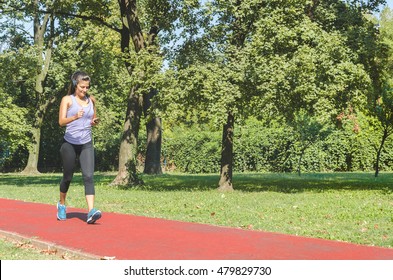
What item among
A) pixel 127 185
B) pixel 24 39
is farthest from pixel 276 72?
pixel 24 39

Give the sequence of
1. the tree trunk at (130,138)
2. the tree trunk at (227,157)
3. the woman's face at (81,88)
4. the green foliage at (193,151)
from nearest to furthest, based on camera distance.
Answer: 1. the woman's face at (81,88)
2. the tree trunk at (227,157)
3. the tree trunk at (130,138)
4. the green foliage at (193,151)

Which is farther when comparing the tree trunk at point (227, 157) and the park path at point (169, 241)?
the tree trunk at point (227, 157)

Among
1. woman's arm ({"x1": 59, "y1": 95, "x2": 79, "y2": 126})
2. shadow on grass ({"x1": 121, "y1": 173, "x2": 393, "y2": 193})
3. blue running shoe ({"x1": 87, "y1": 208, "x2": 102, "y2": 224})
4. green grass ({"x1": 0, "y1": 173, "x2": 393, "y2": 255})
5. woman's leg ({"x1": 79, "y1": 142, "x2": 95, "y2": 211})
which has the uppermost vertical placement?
woman's arm ({"x1": 59, "y1": 95, "x2": 79, "y2": 126})

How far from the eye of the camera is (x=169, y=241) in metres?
8.13

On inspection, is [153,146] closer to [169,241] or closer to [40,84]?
[40,84]

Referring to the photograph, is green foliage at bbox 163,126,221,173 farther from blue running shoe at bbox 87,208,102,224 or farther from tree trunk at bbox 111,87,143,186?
blue running shoe at bbox 87,208,102,224

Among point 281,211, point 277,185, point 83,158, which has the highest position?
point 83,158

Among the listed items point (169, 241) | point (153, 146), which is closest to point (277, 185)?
point (153, 146)

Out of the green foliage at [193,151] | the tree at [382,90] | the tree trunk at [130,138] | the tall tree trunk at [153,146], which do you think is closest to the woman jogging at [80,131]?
the tree trunk at [130,138]

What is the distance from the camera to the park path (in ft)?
23.0

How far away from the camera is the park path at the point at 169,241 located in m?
7.00

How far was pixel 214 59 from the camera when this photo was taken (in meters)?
20.3

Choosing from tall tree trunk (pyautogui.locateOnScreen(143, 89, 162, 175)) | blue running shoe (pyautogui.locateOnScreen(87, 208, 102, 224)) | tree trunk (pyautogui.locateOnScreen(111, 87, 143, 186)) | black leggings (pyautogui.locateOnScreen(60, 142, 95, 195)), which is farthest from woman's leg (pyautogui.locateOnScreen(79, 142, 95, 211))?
tall tree trunk (pyautogui.locateOnScreen(143, 89, 162, 175))

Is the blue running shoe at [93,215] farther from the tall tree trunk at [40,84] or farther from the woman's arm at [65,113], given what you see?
the tall tree trunk at [40,84]
